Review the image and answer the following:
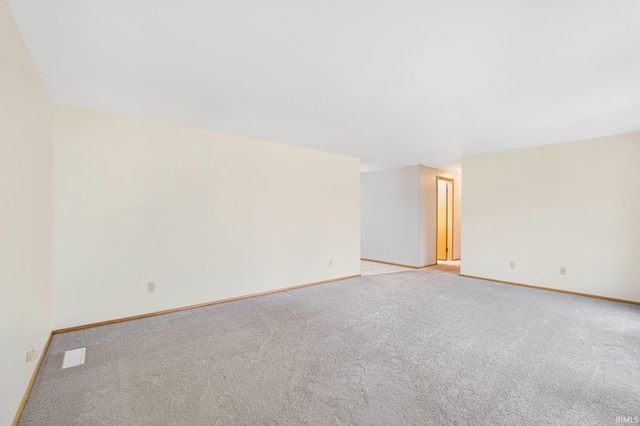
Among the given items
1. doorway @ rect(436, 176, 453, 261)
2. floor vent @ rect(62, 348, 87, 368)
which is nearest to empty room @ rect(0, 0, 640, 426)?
floor vent @ rect(62, 348, 87, 368)

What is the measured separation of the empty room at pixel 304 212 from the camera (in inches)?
63.5

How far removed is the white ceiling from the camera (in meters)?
1.54

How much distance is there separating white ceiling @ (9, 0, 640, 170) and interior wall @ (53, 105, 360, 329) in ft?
1.20

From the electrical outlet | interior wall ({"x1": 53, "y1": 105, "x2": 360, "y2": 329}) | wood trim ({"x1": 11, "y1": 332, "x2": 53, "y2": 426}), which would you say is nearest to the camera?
wood trim ({"x1": 11, "y1": 332, "x2": 53, "y2": 426})

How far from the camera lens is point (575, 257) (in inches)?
161

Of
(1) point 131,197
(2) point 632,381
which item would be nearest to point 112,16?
(1) point 131,197

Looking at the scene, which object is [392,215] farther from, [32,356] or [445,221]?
[32,356]

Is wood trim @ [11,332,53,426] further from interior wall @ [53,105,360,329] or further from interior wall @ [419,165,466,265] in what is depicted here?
interior wall @ [419,165,466,265]

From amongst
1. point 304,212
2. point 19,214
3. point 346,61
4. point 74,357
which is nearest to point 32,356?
point 74,357

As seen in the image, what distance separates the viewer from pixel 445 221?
7.10 m

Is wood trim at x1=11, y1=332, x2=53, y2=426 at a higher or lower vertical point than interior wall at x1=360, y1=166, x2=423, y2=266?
lower

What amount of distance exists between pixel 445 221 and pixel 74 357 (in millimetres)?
7085

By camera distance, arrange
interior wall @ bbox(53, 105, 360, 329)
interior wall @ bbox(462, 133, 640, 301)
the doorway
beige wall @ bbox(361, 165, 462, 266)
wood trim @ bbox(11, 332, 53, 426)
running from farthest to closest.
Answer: the doorway → beige wall @ bbox(361, 165, 462, 266) → interior wall @ bbox(462, 133, 640, 301) → interior wall @ bbox(53, 105, 360, 329) → wood trim @ bbox(11, 332, 53, 426)

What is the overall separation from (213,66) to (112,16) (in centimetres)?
63
